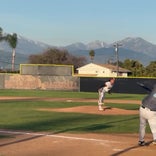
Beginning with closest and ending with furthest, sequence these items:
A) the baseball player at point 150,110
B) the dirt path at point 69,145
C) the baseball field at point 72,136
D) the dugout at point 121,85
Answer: the dirt path at point 69,145 < the baseball field at point 72,136 < the baseball player at point 150,110 < the dugout at point 121,85

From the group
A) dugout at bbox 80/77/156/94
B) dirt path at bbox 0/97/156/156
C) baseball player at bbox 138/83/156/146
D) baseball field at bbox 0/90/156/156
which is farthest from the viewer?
dugout at bbox 80/77/156/94

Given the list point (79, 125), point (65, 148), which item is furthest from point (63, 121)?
point (65, 148)

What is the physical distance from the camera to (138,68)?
98312mm

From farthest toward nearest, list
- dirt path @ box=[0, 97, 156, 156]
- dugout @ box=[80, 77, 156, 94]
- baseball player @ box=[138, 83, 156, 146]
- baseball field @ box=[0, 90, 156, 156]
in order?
dugout @ box=[80, 77, 156, 94], baseball player @ box=[138, 83, 156, 146], baseball field @ box=[0, 90, 156, 156], dirt path @ box=[0, 97, 156, 156]

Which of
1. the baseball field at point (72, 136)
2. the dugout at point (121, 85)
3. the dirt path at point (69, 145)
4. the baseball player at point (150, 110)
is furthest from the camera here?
the dugout at point (121, 85)

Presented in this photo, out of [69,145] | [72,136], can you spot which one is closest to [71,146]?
[69,145]

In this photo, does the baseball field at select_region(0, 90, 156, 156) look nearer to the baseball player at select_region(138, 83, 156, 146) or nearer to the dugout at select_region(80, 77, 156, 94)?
the baseball player at select_region(138, 83, 156, 146)

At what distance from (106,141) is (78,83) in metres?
38.7

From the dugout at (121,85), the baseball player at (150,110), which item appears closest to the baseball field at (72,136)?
the baseball player at (150,110)

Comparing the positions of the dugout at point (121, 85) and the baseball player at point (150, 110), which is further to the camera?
the dugout at point (121, 85)

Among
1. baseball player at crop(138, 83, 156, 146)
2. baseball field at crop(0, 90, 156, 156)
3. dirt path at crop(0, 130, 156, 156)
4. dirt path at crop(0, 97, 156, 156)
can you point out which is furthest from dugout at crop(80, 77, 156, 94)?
baseball player at crop(138, 83, 156, 146)

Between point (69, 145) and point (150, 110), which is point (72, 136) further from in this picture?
point (150, 110)

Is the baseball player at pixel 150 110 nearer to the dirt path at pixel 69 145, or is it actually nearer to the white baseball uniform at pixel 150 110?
the white baseball uniform at pixel 150 110

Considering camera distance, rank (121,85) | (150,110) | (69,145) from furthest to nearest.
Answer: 1. (121,85)
2. (69,145)
3. (150,110)
